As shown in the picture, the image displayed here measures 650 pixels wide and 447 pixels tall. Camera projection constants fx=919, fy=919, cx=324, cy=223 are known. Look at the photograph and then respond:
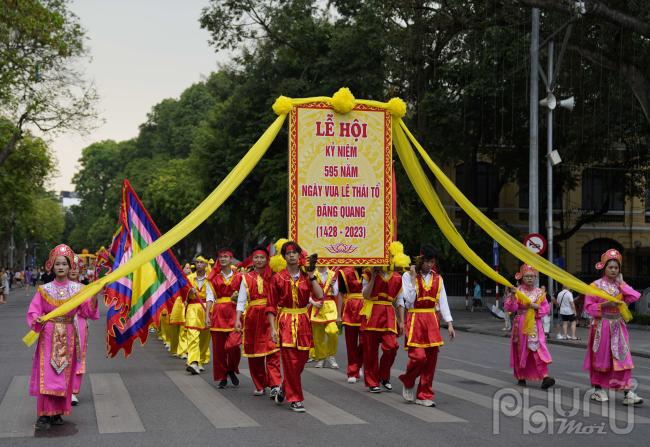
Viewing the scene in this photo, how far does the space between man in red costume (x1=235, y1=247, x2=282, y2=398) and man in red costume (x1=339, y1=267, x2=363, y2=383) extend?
1.81m

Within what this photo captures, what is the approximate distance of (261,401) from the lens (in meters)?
10.7

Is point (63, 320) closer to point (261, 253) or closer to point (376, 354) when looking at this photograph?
point (261, 253)

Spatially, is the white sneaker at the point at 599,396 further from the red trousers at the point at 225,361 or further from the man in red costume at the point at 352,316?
the red trousers at the point at 225,361

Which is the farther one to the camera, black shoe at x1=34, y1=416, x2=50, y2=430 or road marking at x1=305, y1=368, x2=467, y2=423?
road marking at x1=305, y1=368, x2=467, y2=423

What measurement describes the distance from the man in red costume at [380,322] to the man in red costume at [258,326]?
4.28ft

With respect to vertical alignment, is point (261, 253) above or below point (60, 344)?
above

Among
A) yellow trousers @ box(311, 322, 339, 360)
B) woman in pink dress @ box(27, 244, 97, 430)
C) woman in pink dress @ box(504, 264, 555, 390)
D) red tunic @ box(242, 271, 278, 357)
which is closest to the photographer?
woman in pink dress @ box(27, 244, 97, 430)

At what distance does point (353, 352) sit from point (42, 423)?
5297mm

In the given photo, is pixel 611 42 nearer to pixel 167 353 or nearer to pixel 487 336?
pixel 487 336

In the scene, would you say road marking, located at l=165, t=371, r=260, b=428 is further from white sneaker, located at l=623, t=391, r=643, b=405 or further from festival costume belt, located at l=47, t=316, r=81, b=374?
white sneaker, located at l=623, t=391, r=643, b=405

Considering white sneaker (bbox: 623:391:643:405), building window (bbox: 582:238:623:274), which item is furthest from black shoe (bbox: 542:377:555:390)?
building window (bbox: 582:238:623:274)

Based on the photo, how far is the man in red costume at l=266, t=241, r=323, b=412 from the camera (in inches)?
391

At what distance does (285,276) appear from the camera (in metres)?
10.2

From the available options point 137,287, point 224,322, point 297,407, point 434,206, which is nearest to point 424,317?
point 434,206
